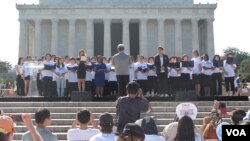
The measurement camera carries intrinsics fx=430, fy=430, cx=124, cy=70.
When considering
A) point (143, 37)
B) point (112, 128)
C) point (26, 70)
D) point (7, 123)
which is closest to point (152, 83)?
point (26, 70)

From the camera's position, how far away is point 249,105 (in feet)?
66.1

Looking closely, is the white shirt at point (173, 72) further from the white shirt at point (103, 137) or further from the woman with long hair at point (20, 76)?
the white shirt at point (103, 137)

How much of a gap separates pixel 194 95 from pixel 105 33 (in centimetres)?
5041

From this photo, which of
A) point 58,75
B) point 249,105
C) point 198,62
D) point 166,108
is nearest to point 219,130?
point 166,108

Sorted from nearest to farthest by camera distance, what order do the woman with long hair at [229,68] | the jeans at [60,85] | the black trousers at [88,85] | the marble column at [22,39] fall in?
the woman with long hair at [229,68]
the black trousers at [88,85]
the jeans at [60,85]
the marble column at [22,39]

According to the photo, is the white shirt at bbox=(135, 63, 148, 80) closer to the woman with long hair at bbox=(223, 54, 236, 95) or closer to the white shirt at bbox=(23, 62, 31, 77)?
the woman with long hair at bbox=(223, 54, 236, 95)

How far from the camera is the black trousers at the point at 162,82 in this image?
23.1 metres

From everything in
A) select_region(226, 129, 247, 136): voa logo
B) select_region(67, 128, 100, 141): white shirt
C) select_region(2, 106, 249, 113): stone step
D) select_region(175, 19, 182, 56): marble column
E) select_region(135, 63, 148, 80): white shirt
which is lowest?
select_region(67, 128, 100, 141): white shirt

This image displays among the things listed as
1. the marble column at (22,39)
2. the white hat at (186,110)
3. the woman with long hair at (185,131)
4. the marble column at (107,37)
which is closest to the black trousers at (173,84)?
the white hat at (186,110)

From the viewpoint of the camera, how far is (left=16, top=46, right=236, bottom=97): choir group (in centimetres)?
2339

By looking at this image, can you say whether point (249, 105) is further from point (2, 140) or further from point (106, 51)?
point (106, 51)

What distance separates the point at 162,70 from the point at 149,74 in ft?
4.90

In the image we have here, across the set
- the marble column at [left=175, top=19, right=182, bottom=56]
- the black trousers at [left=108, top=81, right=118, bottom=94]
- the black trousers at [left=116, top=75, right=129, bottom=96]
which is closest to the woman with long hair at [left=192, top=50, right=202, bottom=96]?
the black trousers at [left=108, top=81, right=118, bottom=94]

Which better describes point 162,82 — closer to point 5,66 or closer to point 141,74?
point 141,74
